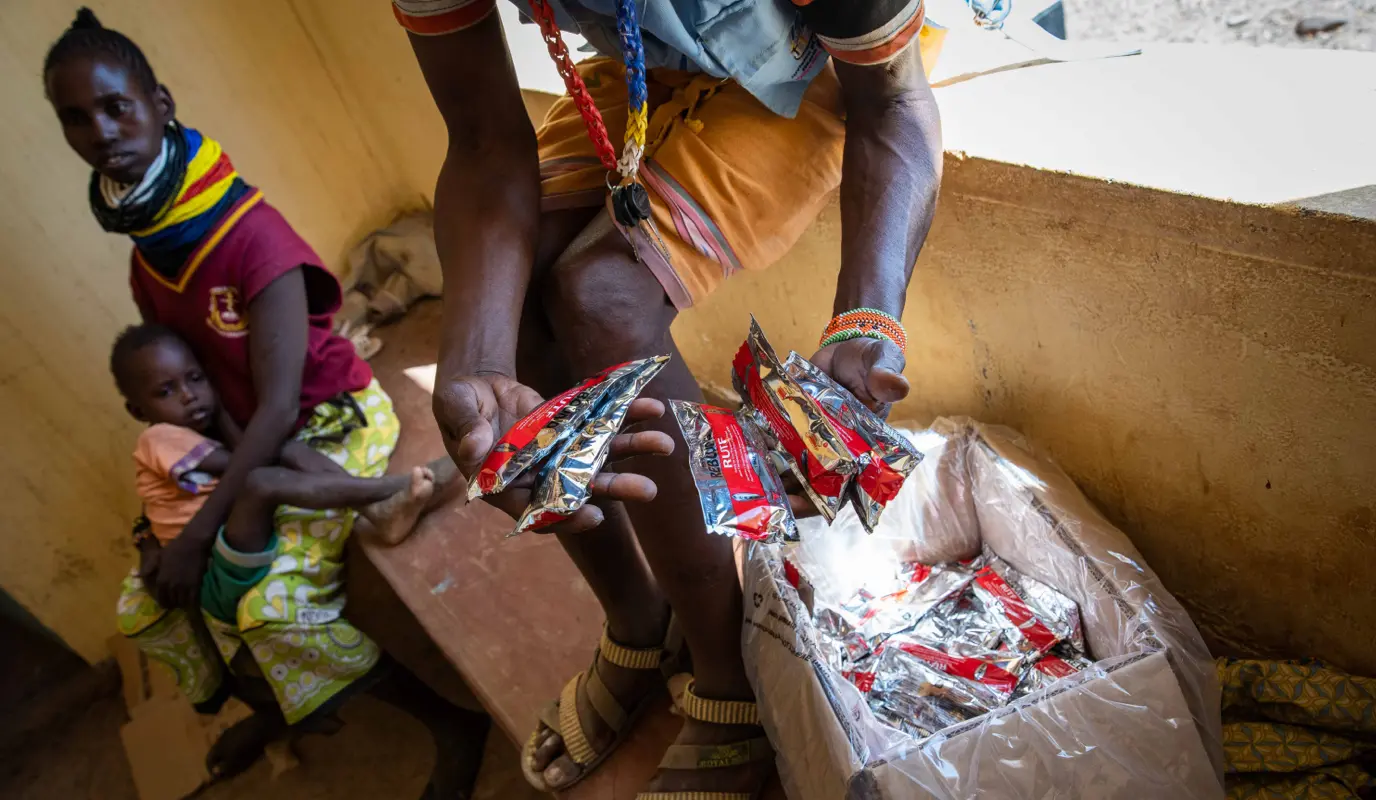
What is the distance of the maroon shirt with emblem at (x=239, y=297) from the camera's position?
1.48 metres

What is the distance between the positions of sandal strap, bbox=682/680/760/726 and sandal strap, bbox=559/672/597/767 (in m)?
0.16

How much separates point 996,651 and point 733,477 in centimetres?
52

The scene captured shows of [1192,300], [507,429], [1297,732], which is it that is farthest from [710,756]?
[1192,300]

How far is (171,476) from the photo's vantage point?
5.01ft

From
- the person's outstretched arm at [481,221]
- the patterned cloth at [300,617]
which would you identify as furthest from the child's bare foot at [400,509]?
the person's outstretched arm at [481,221]

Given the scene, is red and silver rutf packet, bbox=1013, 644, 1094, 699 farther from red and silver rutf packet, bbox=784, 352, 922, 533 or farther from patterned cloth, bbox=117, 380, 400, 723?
patterned cloth, bbox=117, 380, 400, 723

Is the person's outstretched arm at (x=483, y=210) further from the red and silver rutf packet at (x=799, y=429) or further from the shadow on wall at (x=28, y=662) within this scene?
the shadow on wall at (x=28, y=662)

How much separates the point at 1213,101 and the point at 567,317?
0.85 m

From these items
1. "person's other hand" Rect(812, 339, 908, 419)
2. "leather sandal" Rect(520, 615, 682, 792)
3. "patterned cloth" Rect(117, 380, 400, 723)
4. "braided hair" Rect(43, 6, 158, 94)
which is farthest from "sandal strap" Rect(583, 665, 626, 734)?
"braided hair" Rect(43, 6, 158, 94)

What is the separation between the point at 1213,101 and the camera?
996 mm

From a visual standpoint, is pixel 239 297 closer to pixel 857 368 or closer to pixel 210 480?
pixel 210 480

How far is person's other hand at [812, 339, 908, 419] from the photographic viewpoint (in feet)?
2.16

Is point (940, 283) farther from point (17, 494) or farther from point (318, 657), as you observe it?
point (17, 494)

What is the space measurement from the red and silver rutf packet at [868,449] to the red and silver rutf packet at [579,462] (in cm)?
17
